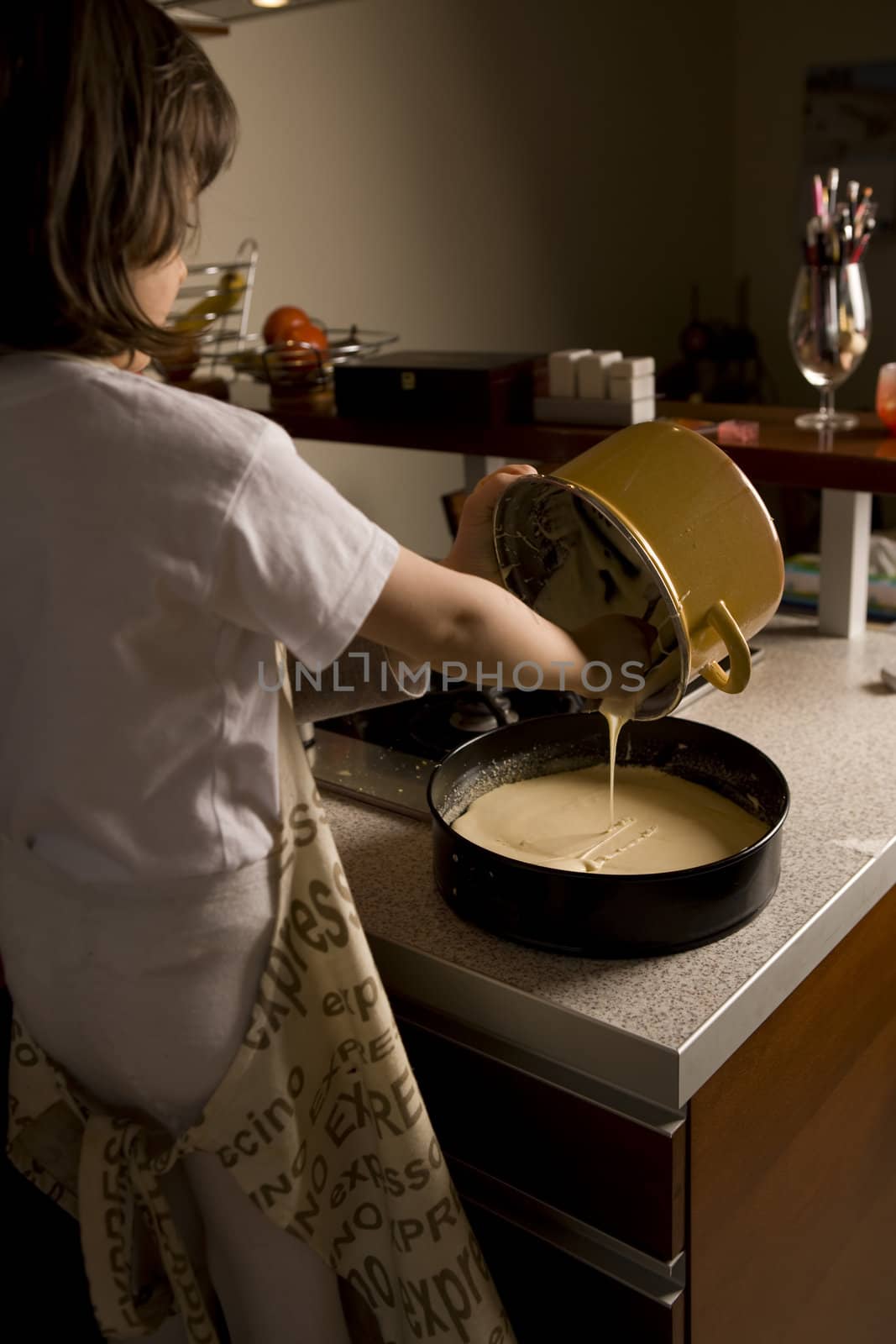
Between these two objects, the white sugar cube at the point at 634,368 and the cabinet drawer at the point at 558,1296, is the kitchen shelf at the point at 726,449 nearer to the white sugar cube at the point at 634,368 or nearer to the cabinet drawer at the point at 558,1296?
the white sugar cube at the point at 634,368

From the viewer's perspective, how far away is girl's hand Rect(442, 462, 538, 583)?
2.98ft

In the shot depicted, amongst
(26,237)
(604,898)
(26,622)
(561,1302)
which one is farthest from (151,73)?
(561,1302)

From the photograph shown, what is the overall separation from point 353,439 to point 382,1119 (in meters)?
1.06

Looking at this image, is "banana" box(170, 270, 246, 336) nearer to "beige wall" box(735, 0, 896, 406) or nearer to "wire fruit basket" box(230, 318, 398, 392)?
"wire fruit basket" box(230, 318, 398, 392)

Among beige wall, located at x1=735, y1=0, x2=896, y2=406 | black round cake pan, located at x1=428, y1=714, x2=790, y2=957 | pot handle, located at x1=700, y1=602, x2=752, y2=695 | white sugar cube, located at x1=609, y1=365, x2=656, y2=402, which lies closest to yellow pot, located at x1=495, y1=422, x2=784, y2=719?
pot handle, located at x1=700, y1=602, x2=752, y2=695

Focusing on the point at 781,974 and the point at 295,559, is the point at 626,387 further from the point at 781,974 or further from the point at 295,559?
the point at 295,559

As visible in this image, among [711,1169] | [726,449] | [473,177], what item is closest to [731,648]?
[711,1169]

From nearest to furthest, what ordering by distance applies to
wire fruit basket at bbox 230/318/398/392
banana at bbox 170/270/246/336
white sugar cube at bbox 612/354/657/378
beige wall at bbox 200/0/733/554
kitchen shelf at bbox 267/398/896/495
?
1. kitchen shelf at bbox 267/398/896/495
2. white sugar cube at bbox 612/354/657/378
3. wire fruit basket at bbox 230/318/398/392
4. banana at bbox 170/270/246/336
5. beige wall at bbox 200/0/733/554

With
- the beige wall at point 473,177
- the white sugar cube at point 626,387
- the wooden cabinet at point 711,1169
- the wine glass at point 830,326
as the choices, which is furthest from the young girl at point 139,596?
the beige wall at point 473,177

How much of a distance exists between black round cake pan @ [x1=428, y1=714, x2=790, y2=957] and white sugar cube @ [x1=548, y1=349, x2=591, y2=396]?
Answer: 0.61m

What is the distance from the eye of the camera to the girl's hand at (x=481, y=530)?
35.7 inches

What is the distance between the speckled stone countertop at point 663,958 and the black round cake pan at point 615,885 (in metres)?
0.02

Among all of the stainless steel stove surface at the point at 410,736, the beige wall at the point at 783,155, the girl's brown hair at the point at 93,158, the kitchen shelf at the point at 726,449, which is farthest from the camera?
the beige wall at the point at 783,155

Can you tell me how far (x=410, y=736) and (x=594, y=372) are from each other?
0.54 metres
